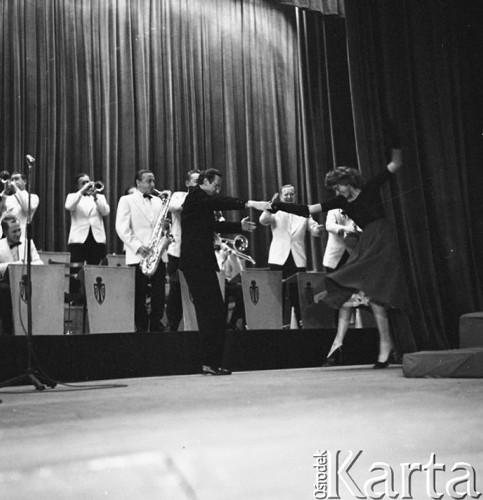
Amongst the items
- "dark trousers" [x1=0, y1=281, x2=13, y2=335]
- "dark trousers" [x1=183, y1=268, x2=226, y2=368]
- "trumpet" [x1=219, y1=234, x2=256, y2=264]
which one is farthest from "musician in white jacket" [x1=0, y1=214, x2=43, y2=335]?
"trumpet" [x1=219, y1=234, x2=256, y2=264]

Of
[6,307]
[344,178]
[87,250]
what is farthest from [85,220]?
[344,178]

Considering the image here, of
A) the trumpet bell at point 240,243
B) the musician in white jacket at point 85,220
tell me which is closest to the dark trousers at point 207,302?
the musician in white jacket at point 85,220

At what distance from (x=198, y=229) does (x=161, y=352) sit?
1.04 m

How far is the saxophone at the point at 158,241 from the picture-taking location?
6609 mm

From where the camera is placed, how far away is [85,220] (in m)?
7.53

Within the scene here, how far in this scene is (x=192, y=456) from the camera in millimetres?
2121

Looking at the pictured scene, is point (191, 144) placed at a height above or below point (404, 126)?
above

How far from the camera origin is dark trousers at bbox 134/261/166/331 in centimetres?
667

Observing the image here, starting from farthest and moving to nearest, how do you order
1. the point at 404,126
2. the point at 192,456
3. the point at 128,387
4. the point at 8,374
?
the point at 404,126 < the point at 8,374 < the point at 128,387 < the point at 192,456

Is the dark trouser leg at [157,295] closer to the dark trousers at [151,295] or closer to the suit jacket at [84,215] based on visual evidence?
the dark trousers at [151,295]

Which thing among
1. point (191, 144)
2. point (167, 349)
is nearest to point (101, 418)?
point (167, 349)

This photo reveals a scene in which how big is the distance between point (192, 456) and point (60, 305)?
408cm

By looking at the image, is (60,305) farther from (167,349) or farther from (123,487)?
(123,487)

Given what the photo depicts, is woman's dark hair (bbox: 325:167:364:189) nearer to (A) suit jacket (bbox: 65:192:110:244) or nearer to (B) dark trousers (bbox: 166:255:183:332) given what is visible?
(B) dark trousers (bbox: 166:255:183:332)
